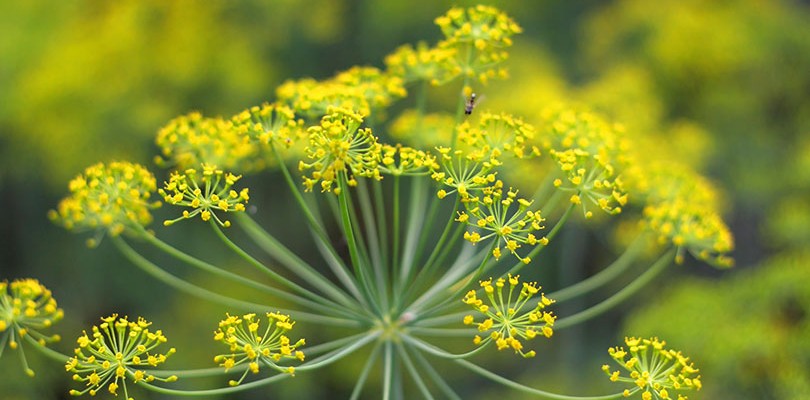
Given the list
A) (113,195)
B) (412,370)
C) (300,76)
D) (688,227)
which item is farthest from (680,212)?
(300,76)

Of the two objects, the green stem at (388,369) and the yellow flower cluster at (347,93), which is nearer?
the green stem at (388,369)

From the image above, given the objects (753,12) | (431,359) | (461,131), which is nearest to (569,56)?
(753,12)

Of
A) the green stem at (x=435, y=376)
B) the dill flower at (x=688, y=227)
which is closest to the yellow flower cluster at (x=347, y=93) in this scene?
the green stem at (x=435, y=376)

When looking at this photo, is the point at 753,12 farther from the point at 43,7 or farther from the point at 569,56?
the point at 43,7

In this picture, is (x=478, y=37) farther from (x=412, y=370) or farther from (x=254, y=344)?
(x=254, y=344)

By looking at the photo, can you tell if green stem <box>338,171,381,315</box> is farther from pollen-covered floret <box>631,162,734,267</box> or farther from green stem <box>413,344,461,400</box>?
pollen-covered floret <box>631,162,734,267</box>

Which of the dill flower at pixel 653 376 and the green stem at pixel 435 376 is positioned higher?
the green stem at pixel 435 376

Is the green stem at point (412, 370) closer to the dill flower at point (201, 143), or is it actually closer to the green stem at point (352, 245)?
the green stem at point (352, 245)
